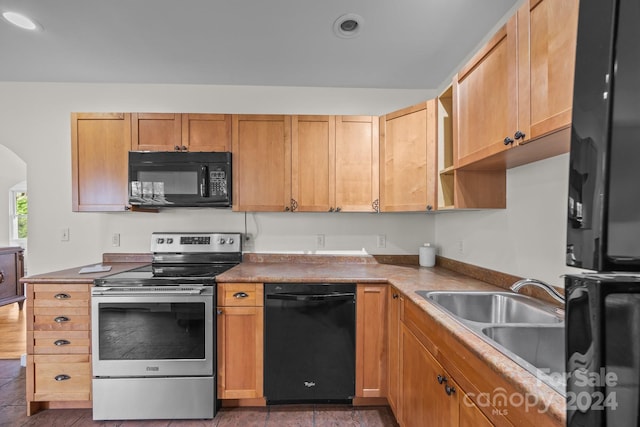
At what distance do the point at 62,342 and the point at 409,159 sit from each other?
278 centimetres

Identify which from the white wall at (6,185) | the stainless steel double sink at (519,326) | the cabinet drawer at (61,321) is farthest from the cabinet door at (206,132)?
Result: the white wall at (6,185)

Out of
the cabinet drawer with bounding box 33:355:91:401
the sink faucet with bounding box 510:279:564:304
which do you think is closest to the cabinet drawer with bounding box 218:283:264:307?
the cabinet drawer with bounding box 33:355:91:401

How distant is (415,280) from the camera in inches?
79.1

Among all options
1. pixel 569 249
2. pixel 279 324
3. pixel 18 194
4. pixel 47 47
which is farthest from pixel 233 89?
pixel 18 194

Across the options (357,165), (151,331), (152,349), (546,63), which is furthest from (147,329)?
(546,63)

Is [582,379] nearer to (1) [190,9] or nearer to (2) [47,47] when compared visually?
(1) [190,9]

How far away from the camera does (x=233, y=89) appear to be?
109 inches

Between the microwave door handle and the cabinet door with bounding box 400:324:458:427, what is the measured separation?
5.69 ft

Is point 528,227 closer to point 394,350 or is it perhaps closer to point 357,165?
point 394,350

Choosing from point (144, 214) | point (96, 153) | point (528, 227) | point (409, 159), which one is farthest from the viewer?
point (144, 214)

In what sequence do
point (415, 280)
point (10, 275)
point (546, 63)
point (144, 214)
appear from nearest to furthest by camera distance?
point (546, 63), point (415, 280), point (144, 214), point (10, 275)

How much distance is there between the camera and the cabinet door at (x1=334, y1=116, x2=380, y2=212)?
246 cm

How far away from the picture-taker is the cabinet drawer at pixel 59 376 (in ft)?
6.66

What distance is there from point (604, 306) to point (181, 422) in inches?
95.1
